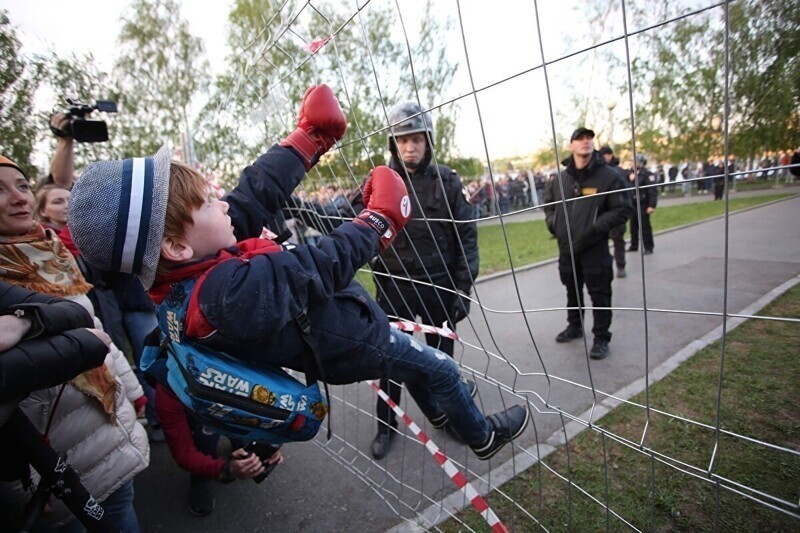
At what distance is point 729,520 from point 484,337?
2.64 meters

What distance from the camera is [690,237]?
7465 mm

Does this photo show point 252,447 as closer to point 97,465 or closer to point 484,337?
point 97,465

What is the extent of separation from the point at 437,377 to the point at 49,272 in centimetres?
160

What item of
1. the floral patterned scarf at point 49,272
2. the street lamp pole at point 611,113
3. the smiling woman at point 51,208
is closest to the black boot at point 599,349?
the street lamp pole at point 611,113

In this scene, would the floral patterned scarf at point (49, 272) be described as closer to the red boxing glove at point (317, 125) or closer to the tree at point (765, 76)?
the red boxing glove at point (317, 125)

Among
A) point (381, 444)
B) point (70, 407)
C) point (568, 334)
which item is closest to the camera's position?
point (70, 407)

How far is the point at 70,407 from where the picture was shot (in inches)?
56.2

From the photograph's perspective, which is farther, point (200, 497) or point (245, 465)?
point (200, 497)

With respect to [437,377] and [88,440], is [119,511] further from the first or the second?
[437,377]

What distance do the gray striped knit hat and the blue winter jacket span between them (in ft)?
0.61

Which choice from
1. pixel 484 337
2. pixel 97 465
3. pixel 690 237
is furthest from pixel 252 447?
pixel 690 237

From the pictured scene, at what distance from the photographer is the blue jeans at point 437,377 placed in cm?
146

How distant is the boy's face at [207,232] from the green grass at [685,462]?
130cm

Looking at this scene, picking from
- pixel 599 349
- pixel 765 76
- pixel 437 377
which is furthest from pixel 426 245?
pixel 599 349
